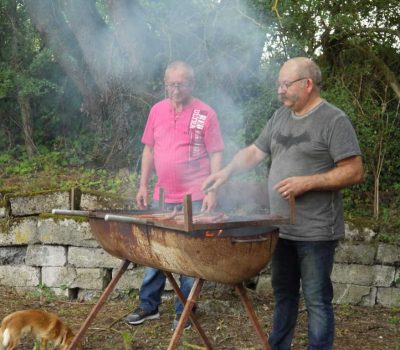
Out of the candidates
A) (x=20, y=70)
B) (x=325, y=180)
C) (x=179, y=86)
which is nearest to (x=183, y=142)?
(x=179, y=86)

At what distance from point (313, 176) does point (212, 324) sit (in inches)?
86.6

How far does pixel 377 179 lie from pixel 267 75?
1741 mm

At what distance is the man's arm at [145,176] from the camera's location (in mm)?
4676

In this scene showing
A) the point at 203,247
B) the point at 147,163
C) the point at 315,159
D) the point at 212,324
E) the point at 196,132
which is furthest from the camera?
the point at 212,324

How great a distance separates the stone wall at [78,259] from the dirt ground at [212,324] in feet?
0.46

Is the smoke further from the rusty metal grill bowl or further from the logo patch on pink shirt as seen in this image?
the rusty metal grill bowl

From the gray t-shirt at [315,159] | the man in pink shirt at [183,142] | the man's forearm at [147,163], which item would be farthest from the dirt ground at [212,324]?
the gray t-shirt at [315,159]

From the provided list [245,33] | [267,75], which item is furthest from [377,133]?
[245,33]

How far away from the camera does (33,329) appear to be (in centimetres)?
399

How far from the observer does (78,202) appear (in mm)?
5938

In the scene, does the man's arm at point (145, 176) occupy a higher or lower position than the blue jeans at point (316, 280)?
higher

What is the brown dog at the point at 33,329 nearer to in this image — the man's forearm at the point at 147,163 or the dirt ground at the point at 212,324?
the dirt ground at the point at 212,324

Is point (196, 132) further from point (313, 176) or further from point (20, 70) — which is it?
point (20, 70)

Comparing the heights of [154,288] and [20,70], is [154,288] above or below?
below
